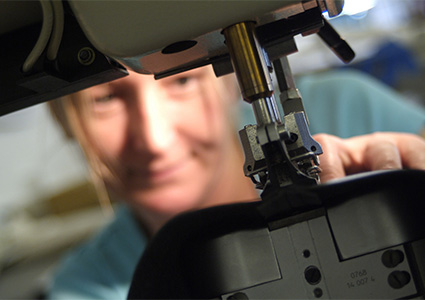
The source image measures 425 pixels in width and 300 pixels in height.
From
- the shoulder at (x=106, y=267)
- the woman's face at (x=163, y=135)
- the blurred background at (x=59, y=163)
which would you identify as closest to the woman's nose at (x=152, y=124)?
the woman's face at (x=163, y=135)

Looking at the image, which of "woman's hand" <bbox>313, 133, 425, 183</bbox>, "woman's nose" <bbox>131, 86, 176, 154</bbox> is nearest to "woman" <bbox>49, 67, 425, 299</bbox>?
"woman's nose" <bbox>131, 86, 176, 154</bbox>

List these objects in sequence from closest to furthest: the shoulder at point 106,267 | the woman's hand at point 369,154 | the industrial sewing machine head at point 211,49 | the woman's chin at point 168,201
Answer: the industrial sewing machine head at point 211,49, the woman's hand at point 369,154, the woman's chin at point 168,201, the shoulder at point 106,267

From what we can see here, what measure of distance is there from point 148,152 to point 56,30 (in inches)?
22.9

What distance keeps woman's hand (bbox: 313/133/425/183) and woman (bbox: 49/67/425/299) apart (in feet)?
1.57

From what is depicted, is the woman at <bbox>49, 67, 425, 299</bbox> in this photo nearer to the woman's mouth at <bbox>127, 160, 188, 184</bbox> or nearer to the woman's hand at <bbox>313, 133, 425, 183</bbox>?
the woman's mouth at <bbox>127, 160, 188, 184</bbox>

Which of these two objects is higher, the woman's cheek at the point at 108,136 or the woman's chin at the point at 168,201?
the woman's cheek at the point at 108,136

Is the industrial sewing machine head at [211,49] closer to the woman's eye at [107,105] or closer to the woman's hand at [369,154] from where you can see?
the woman's hand at [369,154]

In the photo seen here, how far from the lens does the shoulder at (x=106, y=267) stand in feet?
4.14

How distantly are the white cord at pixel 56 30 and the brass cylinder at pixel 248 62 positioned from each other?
142mm

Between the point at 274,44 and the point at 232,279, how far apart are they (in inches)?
7.3

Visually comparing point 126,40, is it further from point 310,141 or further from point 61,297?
point 61,297

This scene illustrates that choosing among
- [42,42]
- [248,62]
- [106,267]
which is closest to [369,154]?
[248,62]

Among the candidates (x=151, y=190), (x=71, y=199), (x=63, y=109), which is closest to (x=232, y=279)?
(x=151, y=190)

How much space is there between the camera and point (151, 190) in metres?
1.06
